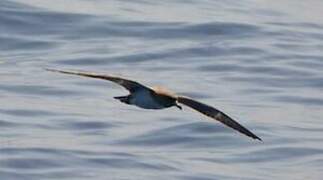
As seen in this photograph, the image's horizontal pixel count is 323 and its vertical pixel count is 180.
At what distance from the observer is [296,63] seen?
19.5m

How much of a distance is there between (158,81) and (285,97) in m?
1.52

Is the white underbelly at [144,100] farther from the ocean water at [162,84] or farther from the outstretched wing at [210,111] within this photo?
the ocean water at [162,84]

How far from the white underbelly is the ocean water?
378 cm

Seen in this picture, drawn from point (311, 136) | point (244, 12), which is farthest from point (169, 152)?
point (244, 12)

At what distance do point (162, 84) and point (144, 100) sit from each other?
7814mm

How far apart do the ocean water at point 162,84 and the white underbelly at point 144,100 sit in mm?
3779

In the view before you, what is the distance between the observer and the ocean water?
14.4 metres

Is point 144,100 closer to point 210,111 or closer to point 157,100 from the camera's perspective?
point 157,100

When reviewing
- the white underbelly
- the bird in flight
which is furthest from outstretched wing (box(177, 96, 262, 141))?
the white underbelly

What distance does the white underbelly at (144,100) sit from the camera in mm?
9695

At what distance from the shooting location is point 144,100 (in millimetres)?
9766

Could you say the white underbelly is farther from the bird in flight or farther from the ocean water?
the ocean water

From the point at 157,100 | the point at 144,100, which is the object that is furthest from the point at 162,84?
the point at 144,100

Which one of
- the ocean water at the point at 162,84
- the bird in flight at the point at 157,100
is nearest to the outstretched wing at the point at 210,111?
the bird in flight at the point at 157,100
